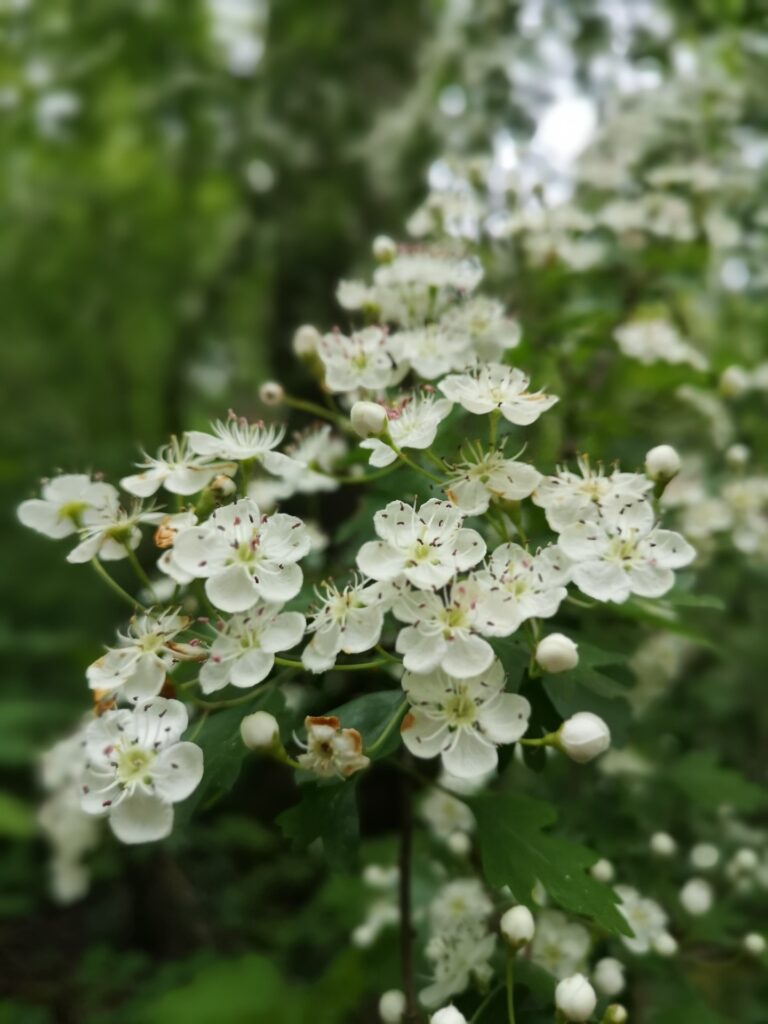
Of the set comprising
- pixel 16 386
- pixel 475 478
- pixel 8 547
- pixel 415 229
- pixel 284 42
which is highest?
pixel 16 386

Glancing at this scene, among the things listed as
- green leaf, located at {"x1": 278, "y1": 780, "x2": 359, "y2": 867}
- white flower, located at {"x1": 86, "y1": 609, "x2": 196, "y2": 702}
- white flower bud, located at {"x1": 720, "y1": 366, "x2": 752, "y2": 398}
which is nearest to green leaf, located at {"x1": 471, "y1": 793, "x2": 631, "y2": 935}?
green leaf, located at {"x1": 278, "y1": 780, "x2": 359, "y2": 867}

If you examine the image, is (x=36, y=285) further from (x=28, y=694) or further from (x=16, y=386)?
(x=28, y=694)

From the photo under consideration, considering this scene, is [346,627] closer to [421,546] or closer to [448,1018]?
[421,546]

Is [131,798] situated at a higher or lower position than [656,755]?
lower

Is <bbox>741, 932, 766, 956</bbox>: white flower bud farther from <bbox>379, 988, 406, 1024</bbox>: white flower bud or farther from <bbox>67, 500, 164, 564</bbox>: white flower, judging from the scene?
<bbox>67, 500, 164, 564</bbox>: white flower

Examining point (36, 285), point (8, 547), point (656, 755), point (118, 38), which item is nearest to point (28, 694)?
point (8, 547)

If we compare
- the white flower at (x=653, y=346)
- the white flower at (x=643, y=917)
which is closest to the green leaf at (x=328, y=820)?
the white flower at (x=643, y=917)

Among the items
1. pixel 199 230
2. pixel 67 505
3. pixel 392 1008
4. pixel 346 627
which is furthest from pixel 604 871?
pixel 199 230
